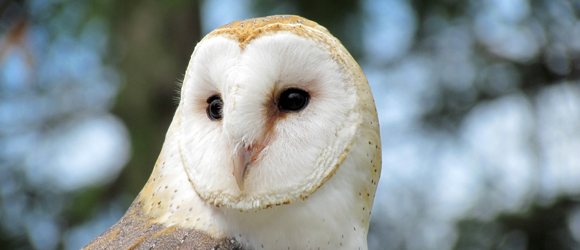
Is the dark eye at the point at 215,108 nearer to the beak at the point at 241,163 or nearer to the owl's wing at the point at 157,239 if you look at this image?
the beak at the point at 241,163

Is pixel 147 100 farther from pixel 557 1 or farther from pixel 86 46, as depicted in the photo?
pixel 557 1

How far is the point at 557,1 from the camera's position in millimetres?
3299

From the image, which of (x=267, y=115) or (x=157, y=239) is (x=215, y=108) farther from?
(x=157, y=239)

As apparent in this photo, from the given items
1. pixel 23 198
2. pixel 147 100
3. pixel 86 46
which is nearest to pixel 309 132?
pixel 147 100

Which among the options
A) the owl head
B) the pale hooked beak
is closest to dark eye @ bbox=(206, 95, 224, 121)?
the owl head

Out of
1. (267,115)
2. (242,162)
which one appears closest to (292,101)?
(267,115)

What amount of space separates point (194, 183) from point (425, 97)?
2654 mm

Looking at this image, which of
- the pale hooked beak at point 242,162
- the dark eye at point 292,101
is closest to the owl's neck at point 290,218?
the pale hooked beak at point 242,162

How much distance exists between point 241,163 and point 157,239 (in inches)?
14.0

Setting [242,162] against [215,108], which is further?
[215,108]

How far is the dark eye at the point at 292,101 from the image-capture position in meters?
1.38

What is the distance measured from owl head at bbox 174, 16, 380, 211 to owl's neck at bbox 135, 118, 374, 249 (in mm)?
48

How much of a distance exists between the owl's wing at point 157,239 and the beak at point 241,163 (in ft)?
0.71

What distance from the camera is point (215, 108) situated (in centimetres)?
142
